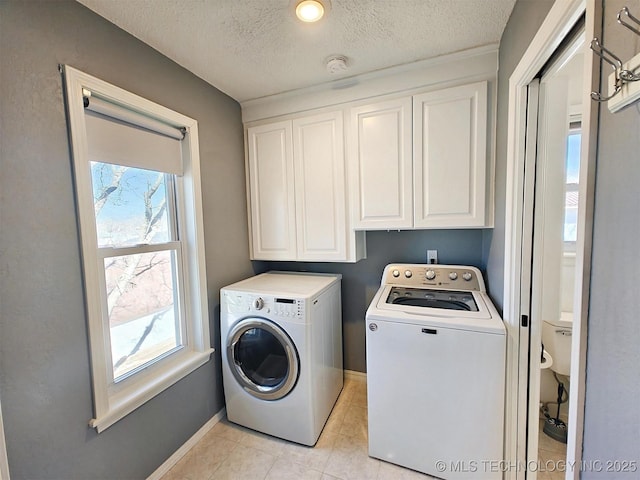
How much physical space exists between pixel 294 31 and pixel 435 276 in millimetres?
1760

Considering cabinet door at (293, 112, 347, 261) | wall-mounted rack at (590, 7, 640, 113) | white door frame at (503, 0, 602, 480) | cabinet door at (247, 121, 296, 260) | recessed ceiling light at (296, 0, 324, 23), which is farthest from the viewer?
cabinet door at (247, 121, 296, 260)

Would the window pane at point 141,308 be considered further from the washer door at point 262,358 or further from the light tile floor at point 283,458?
the light tile floor at point 283,458

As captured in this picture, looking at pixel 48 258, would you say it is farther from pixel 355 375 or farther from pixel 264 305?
pixel 355 375

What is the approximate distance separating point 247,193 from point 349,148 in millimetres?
954

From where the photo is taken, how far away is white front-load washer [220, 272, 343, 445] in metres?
1.63

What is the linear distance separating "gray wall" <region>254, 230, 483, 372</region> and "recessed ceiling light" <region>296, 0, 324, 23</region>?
150cm

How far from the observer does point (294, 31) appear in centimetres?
137

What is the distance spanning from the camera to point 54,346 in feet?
3.56

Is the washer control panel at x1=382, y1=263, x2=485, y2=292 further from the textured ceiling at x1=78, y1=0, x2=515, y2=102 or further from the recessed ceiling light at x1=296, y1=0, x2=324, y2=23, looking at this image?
the recessed ceiling light at x1=296, y1=0, x2=324, y2=23

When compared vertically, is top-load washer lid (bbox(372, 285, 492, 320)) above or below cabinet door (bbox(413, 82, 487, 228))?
below

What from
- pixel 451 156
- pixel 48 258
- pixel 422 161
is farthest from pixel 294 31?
pixel 48 258

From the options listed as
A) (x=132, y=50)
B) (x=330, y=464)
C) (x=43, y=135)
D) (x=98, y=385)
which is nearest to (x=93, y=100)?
(x=43, y=135)

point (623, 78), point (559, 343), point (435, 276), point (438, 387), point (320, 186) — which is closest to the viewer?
point (623, 78)

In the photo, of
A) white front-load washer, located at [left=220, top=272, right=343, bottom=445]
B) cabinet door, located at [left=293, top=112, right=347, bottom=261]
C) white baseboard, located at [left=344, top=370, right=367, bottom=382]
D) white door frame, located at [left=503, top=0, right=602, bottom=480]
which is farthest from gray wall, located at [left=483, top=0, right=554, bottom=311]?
white baseboard, located at [left=344, top=370, right=367, bottom=382]
